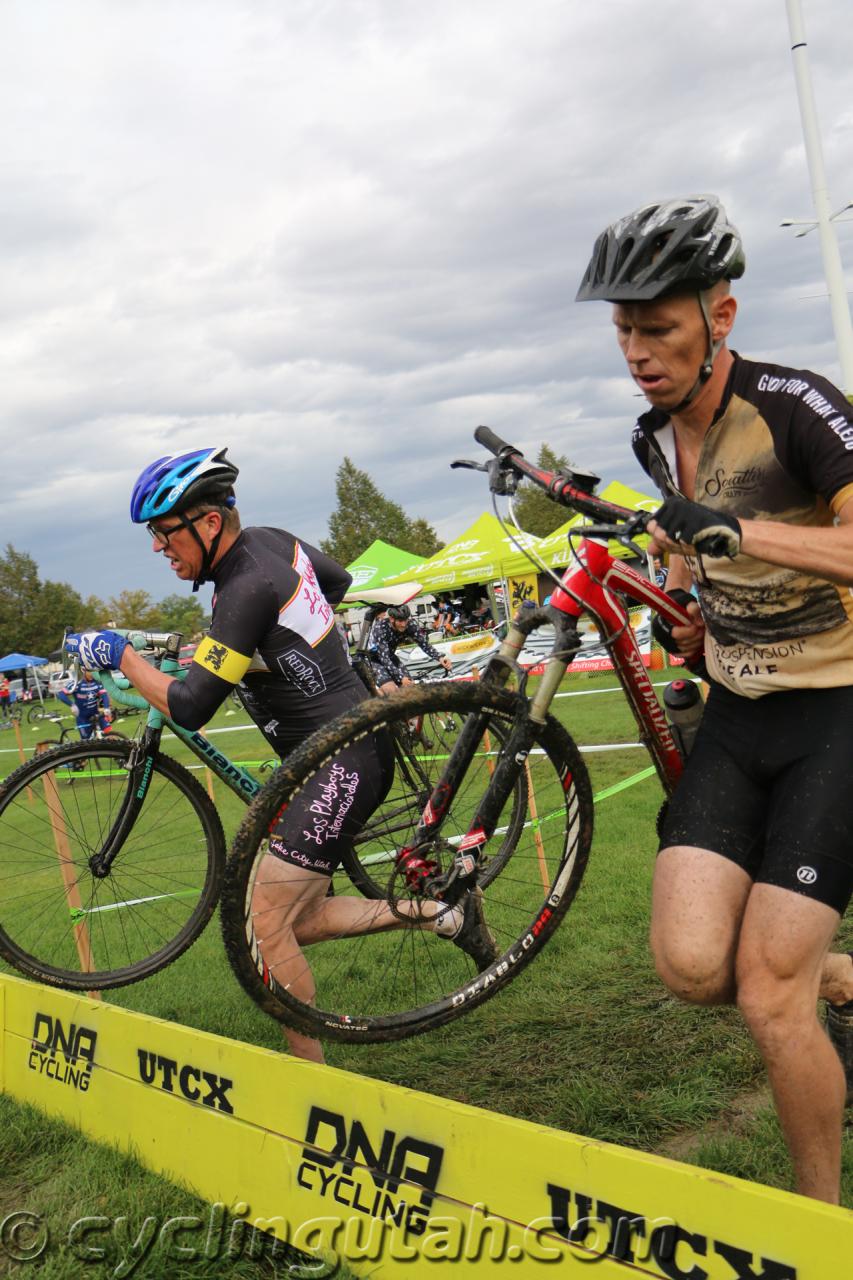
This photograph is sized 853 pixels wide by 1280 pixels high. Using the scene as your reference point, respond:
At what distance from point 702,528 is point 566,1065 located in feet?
8.31

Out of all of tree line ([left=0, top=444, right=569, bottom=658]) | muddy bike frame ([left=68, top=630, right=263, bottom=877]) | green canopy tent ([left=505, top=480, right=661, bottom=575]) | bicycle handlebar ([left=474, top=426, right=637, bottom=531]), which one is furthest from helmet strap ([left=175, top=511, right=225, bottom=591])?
tree line ([left=0, top=444, right=569, bottom=658])

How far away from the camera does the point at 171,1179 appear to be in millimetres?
3029

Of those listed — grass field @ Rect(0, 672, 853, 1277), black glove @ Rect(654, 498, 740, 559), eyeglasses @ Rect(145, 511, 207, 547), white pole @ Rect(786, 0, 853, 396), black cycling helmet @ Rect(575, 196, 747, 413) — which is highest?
white pole @ Rect(786, 0, 853, 396)

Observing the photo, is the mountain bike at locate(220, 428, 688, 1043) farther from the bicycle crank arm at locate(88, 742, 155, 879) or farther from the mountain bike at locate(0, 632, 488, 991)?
the bicycle crank arm at locate(88, 742, 155, 879)

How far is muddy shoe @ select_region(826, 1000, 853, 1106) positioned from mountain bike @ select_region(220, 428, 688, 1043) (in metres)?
0.88

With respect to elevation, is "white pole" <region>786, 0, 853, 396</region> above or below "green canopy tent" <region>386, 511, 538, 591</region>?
above

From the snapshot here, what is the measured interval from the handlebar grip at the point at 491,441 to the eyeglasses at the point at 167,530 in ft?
3.87

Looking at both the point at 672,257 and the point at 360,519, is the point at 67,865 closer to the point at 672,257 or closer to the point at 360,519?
the point at 672,257

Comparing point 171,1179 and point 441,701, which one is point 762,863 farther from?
point 171,1179

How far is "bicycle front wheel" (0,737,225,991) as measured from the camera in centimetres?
425

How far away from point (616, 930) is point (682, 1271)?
11.4ft

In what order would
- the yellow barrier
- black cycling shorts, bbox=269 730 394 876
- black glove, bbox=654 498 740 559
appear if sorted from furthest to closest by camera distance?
black cycling shorts, bbox=269 730 394 876
black glove, bbox=654 498 740 559
the yellow barrier

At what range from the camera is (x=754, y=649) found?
2709 mm

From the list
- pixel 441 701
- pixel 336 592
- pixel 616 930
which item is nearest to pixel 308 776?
pixel 441 701
